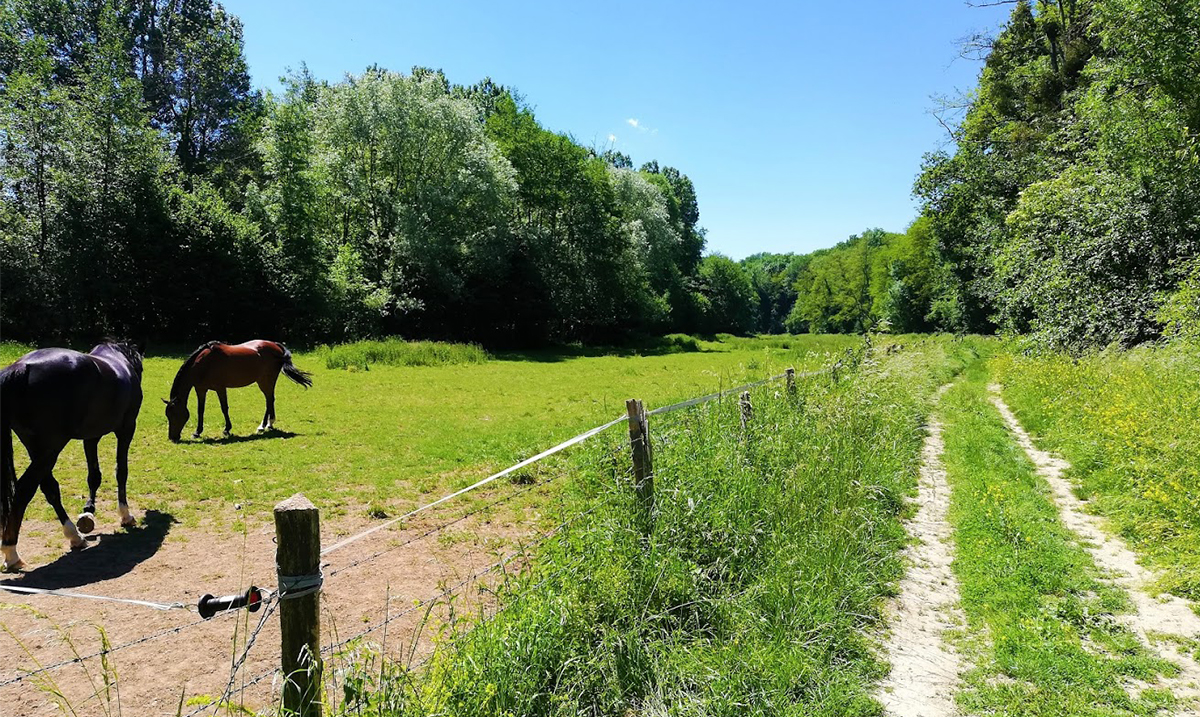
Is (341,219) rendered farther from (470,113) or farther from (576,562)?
(576,562)

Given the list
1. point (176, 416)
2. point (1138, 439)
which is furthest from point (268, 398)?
point (1138, 439)

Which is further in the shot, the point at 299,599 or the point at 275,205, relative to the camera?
the point at 275,205

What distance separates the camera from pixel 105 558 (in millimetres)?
5547

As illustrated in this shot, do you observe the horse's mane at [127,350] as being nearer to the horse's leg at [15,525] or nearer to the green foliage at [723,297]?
the horse's leg at [15,525]

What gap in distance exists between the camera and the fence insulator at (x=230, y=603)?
2064 millimetres

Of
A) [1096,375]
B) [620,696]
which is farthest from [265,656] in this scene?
[1096,375]

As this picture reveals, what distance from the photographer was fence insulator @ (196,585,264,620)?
2064mm

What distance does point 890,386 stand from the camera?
10.2 metres

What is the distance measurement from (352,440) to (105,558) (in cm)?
477

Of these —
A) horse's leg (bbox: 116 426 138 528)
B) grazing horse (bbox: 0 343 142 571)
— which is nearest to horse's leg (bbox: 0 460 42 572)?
grazing horse (bbox: 0 343 142 571)

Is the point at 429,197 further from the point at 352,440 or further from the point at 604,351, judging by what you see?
the point at 352,440

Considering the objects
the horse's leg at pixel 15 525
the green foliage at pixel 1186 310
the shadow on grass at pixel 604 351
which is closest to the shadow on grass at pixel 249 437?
the horse's leg at pixel 15 525

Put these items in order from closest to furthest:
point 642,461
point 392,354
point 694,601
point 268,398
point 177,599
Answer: point 694,601, point 642,461, point 177,599, point 268,398, point 392,354

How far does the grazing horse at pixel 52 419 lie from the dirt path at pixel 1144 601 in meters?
8.42
